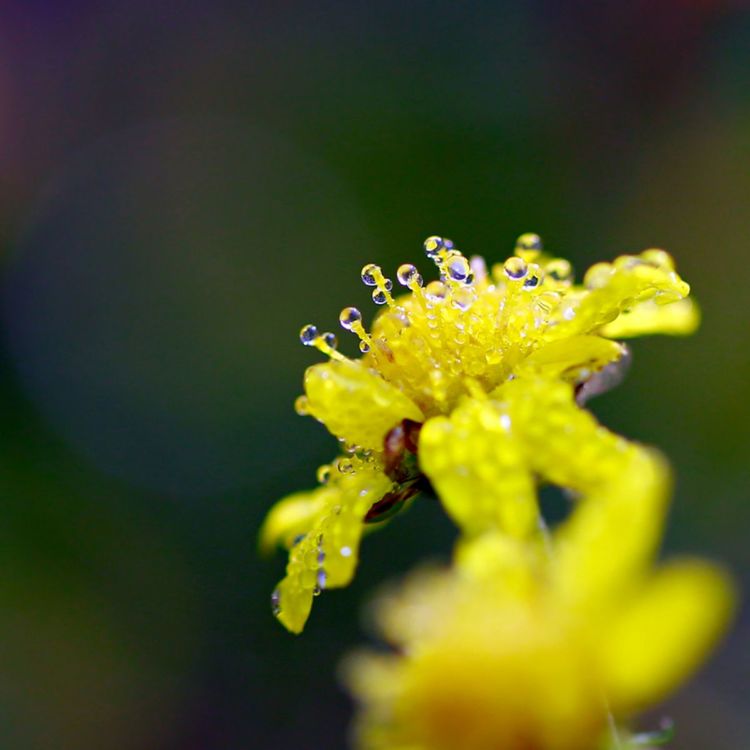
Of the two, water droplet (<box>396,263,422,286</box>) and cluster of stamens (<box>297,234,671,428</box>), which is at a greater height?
water droplet (<box>396,263,422,286</box>)

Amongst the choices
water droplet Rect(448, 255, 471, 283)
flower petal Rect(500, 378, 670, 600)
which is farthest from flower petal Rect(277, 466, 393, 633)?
water droplet Rect(448, 255, 471, 283)

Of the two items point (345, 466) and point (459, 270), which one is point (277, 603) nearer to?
point (345, 466)

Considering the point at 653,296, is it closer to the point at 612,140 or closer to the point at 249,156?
the point at 612,140

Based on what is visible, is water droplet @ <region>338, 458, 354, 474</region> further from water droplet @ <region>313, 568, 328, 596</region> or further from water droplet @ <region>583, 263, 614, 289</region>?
water droplet @ <region>583, 263, 614, 289</region>

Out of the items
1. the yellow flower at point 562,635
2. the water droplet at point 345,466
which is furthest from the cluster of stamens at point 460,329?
the yellow flower at point 562,635

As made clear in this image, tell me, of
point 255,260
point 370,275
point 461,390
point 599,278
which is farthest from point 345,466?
point 255,260
